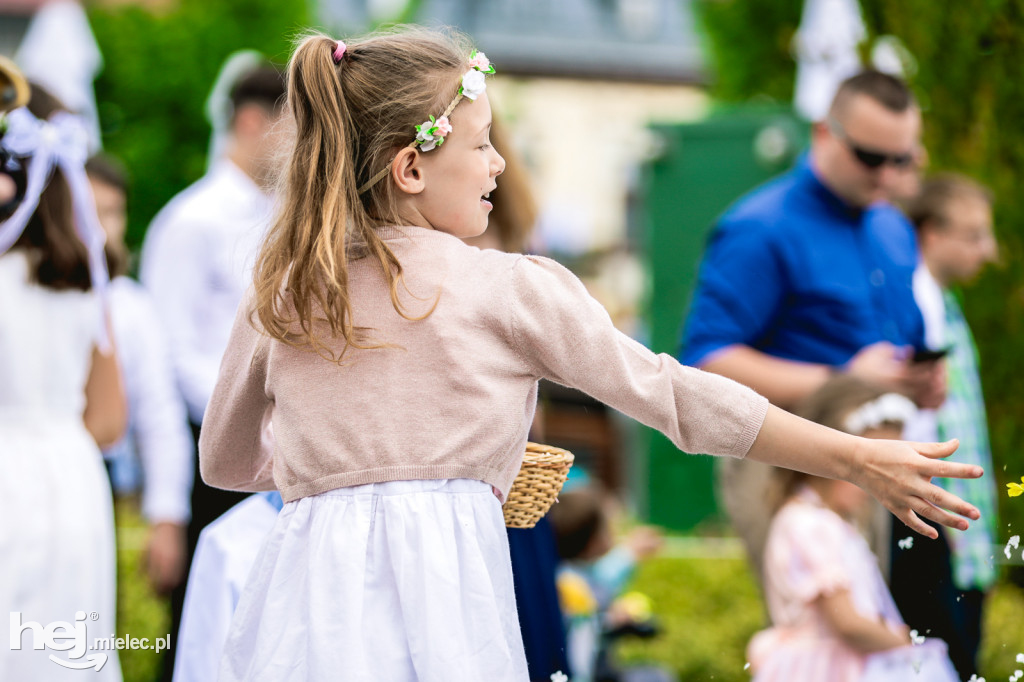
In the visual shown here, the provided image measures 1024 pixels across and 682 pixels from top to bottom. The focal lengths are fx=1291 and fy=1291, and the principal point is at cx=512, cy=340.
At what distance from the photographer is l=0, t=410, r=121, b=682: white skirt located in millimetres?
2799

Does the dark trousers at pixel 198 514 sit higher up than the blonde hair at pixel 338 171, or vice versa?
the blonde hair at pixel 338 171

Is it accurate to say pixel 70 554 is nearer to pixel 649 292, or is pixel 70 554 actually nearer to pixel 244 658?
pixel 244 658

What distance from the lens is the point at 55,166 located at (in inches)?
122

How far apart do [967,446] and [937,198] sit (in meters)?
1.13

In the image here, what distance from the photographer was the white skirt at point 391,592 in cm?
191

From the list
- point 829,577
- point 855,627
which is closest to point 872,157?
point 829,577

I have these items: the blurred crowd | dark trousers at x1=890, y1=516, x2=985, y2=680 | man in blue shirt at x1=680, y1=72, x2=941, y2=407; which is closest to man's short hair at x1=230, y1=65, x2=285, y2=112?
the blurred crowd

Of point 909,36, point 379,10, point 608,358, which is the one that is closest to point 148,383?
point 608,358

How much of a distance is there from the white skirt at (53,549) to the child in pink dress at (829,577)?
1562 millimetres

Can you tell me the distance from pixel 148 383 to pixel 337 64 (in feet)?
7.68

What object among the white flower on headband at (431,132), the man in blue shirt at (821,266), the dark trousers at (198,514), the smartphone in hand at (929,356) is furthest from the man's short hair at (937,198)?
the white flower on headband at (431,132)

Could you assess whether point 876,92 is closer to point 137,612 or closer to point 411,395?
point 411,395

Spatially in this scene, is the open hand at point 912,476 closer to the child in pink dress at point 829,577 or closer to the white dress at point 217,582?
the child in pink dress at point 829,577

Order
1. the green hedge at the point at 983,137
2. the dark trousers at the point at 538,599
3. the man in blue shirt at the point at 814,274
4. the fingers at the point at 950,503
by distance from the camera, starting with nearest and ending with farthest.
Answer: the fingers at the point at 950,503 < the dark trousers at the point at 538,599 < the man in blue shirt at the point at 814,274 < the green hedge at the point at 983,137
